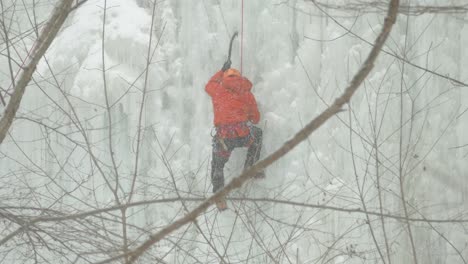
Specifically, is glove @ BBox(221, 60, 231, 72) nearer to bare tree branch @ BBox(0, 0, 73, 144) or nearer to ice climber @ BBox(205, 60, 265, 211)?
ice climber @ BBox(205, 60, 265, 211)

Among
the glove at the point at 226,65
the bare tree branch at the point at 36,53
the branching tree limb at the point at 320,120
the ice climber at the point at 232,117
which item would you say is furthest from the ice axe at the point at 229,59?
the branching tree limb at the point at 320,120

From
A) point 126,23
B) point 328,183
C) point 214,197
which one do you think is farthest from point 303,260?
point 214,197

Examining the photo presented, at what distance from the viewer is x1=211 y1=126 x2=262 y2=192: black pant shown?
16.5 feet

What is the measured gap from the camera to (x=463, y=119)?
4.89 m

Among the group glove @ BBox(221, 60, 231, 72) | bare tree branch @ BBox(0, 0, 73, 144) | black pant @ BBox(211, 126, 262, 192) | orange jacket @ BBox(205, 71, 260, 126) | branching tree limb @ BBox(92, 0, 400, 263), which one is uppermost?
glove @ BBox(221, 60, 231, 72)

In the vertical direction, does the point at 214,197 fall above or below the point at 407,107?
below

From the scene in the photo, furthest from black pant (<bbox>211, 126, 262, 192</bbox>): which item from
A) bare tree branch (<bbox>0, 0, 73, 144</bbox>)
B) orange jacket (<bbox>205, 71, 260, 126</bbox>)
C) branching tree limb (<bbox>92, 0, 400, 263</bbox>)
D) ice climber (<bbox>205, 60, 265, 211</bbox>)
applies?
branching tree limb (<bbox>92, 0, 400, 263</bbox>)

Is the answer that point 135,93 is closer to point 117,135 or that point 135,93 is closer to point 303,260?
point 117,135

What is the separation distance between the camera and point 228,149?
16.6 feet

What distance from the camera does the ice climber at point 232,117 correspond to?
4965 mm

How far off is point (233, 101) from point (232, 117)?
0.12 m

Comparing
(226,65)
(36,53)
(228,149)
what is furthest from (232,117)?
(36,53)

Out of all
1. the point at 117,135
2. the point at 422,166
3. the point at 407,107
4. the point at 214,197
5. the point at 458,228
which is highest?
the point at 117,135

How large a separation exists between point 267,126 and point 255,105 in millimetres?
363
